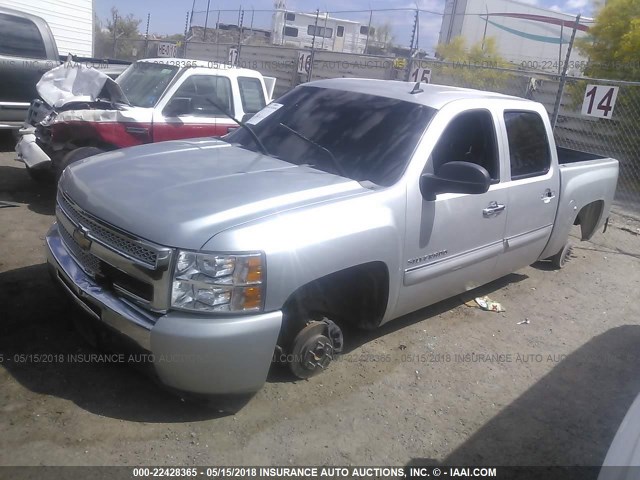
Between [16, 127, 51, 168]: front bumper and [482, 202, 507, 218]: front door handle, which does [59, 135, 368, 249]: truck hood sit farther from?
[16, 127, 51, 168]: front bumper

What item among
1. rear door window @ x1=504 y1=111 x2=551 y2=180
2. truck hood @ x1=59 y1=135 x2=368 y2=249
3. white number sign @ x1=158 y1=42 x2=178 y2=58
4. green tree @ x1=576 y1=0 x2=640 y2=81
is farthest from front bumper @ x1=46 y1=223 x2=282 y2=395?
white number sign @ x1=158 y1=42 x2=178 y2=58

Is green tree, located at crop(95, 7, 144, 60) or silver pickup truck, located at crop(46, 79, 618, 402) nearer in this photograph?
silver pickup truck, located at crop(46, 79, 618, 402)

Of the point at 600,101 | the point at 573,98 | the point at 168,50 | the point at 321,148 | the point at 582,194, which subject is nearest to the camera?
the point at 321,148

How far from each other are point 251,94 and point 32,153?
9.23ft

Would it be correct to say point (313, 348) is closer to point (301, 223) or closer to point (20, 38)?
point (301, 223)

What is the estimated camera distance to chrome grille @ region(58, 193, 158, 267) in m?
2.81

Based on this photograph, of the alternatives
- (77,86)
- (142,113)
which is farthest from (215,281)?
(77,86)

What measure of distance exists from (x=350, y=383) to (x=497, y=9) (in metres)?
24.3

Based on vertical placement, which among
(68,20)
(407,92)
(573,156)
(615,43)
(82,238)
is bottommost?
(82,238)

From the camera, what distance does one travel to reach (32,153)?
21.1ft

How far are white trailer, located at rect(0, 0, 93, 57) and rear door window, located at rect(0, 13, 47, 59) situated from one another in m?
8.01

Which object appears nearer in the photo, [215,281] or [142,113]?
[215,281]

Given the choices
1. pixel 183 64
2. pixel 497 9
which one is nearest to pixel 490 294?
pixel 183 64

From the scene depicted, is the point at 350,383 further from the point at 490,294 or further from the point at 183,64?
the point at 183,64
